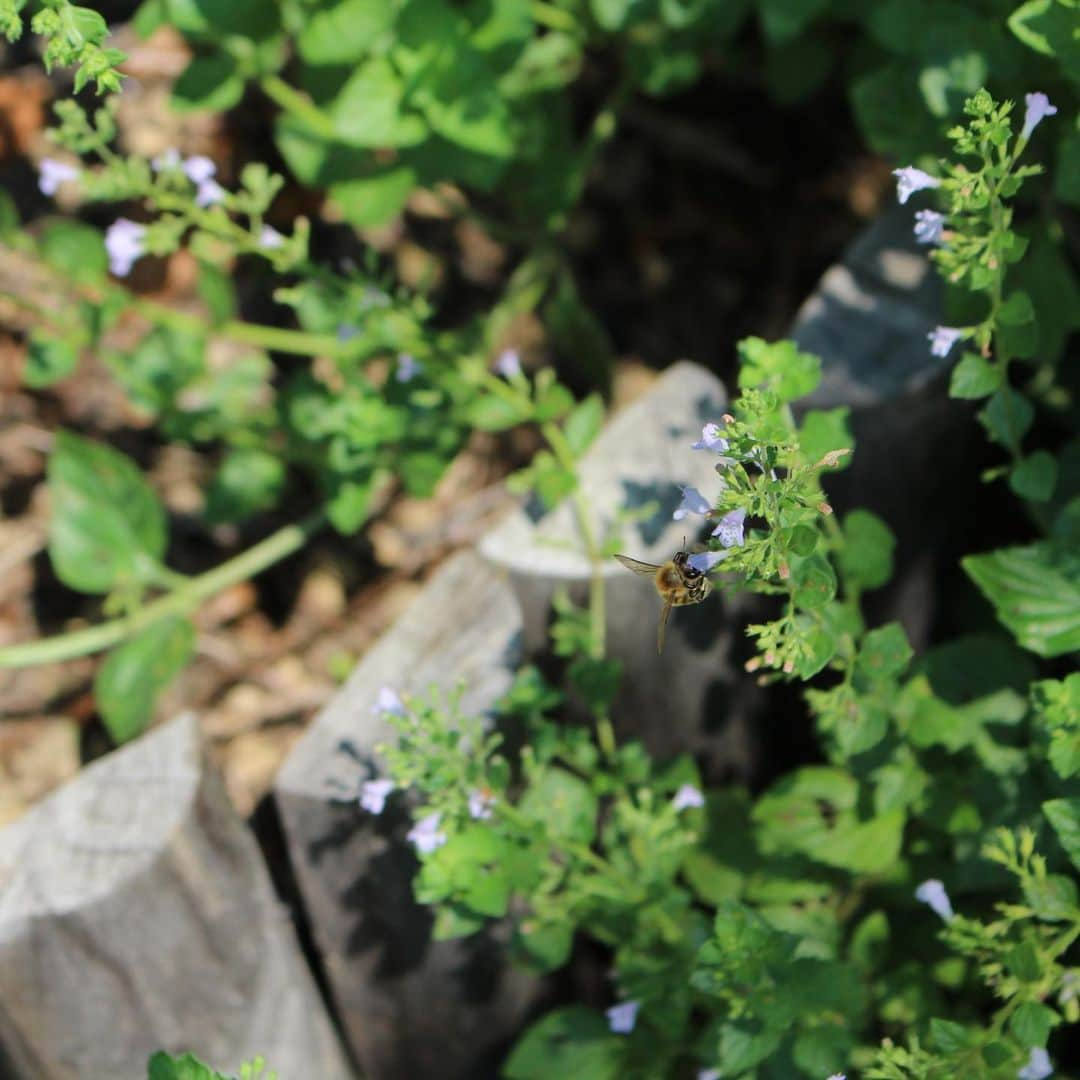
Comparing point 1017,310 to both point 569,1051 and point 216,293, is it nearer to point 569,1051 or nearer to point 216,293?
point 569,1051

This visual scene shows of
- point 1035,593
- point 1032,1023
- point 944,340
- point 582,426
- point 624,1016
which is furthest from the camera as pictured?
point 582,426

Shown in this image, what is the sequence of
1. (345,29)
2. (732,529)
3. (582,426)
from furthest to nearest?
1. (345,29)
2. (582,426)
3. (732,529)

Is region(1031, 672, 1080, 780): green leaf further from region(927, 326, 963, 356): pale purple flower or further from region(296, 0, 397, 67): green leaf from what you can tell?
region(296, 0, 397, 67): green leaf

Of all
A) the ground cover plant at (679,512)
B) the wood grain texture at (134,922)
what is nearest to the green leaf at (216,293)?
the ground cover plant at (679,512)

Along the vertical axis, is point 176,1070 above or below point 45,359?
below

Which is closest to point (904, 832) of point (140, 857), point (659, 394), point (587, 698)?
point (587, 698)

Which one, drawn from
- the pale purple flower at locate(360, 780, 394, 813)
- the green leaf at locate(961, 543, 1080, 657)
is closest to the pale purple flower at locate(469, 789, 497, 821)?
the pale purple flower at locate(360, 780, 394, 813)

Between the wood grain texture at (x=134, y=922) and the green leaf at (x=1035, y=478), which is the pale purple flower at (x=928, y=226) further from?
the wood grain texture at (x=134, y=922)

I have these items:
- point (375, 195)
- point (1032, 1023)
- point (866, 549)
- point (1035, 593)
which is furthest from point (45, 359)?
point (1032, 1023)
